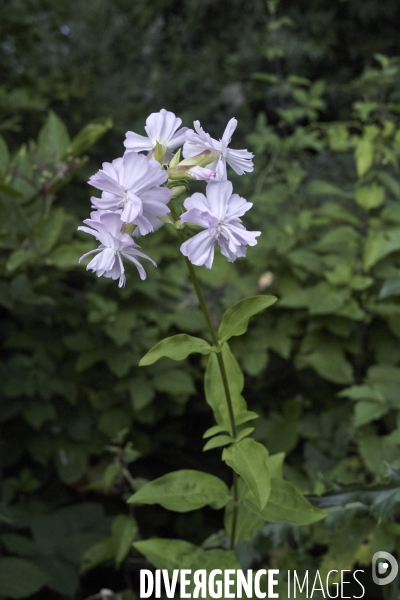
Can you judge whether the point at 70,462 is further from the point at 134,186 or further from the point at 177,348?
the point at 134,186

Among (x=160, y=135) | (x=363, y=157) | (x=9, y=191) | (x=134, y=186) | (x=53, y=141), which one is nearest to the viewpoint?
(x=134, y=186)

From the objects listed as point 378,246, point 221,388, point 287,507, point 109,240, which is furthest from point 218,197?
point 378,246

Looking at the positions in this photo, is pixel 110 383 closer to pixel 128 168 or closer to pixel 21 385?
pixel 21 385

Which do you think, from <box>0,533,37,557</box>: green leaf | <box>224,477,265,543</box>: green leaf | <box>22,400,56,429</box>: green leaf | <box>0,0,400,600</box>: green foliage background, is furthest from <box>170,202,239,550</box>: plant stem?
<box>22,400,56,429</box>: green leaf

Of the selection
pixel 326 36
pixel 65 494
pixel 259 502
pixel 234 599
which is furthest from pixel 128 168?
pixel 326 36

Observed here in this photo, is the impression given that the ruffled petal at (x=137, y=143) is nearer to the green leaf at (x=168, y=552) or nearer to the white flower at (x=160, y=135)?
the white flower at (x=160, y=135)

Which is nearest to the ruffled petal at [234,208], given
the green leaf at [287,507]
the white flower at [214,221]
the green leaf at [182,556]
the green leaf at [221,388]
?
the white flower at [214,221]
